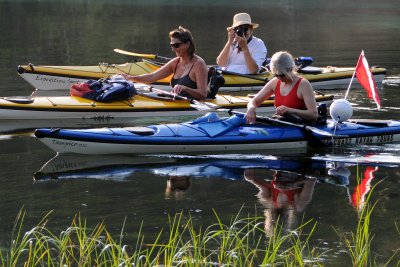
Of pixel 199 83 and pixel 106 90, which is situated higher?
pixel 199 83

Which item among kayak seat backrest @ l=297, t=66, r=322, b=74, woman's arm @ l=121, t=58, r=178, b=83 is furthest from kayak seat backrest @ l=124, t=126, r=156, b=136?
kayak seat backrest @ l=297, t=66, r=322, b=74

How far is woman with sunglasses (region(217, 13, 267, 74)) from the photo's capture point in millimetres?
13727

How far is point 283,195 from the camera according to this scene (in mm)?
8398

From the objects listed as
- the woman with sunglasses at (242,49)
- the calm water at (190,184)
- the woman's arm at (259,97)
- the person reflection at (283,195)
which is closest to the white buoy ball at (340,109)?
the calm water at (190,184)

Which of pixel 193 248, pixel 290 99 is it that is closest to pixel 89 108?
pixel 290 99

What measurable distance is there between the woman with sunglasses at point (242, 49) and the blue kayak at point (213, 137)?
3586mm

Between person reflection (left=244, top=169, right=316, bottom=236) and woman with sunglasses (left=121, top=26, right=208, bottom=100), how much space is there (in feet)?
7.32

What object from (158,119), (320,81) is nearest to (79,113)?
(158,119)

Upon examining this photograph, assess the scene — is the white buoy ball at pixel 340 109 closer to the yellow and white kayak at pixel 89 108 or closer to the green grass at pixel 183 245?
the yellow and white kayak at pixel 89 108

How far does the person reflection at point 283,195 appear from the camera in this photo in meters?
A: 7.50

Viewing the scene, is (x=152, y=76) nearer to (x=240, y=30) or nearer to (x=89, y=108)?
(x=89, y=108)

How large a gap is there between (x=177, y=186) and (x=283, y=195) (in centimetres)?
99

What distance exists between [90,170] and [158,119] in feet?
9.24

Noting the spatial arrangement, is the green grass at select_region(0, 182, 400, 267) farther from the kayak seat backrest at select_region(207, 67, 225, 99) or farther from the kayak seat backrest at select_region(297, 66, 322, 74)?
the kayak seat backrest at select_region(297, 66, 322, 74)
